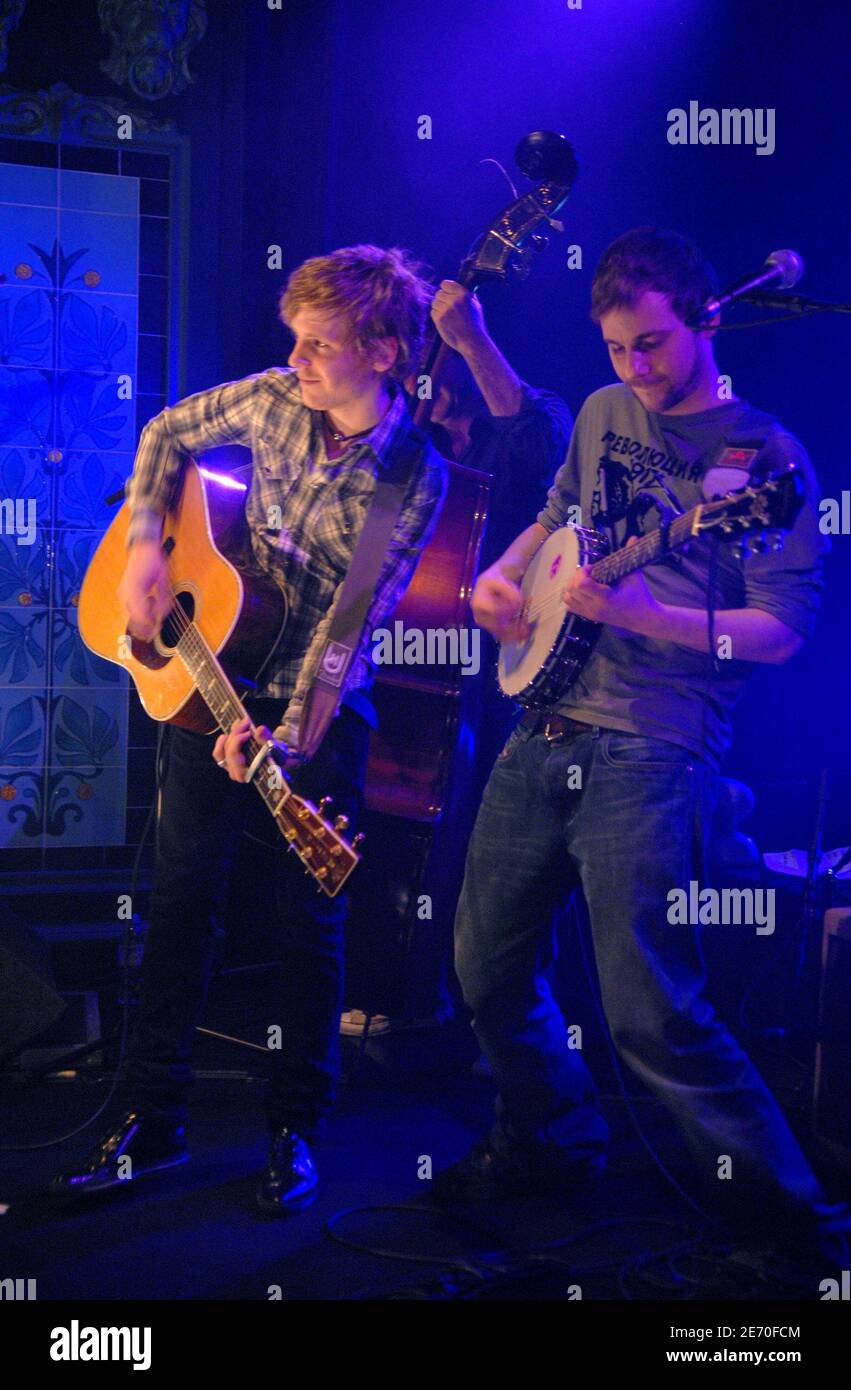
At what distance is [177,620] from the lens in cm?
318

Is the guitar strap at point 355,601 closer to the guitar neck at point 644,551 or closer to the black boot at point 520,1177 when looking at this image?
the guitar neck at point 644,551

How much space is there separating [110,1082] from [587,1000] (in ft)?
5.24

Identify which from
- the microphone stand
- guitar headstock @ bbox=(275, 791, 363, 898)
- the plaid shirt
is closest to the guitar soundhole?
the plaid shirt

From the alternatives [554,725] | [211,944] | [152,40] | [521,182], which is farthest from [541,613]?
[152,40]

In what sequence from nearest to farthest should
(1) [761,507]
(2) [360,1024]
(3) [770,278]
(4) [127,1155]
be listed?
1. (1) [761,507]
2. (3) [770,278]
3. (4) [127,1155]
4. (2) [360,1024]

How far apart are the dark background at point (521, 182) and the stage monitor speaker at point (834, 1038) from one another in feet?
4.61

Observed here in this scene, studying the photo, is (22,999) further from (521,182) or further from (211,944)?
(521,182)

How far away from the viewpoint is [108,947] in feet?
15.6

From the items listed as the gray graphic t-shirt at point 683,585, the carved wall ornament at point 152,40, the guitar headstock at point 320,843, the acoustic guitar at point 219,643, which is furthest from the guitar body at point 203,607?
the carved wall ornament at point 152,40

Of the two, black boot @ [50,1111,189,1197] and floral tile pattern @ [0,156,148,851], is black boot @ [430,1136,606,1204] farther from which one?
floral tile pattern @ [0,156,148,851]

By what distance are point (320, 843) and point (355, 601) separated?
0.58 metres

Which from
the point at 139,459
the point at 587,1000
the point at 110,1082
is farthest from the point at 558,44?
the point at 110,1082

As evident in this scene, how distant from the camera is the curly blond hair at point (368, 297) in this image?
2.96 meters

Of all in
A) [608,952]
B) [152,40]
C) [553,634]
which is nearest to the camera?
[608,952]
